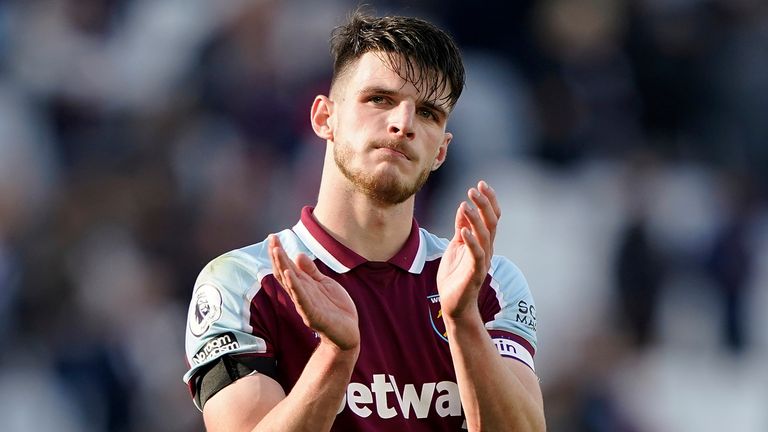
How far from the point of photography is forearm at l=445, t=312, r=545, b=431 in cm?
347

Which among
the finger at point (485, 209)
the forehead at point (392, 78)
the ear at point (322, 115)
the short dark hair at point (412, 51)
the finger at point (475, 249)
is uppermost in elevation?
the short dark hair at point (412, 51)

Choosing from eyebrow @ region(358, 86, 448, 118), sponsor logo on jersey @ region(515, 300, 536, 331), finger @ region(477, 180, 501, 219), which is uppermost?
eyebrow @ region(358, 86, 448, 118)

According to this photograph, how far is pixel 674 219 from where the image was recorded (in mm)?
7320

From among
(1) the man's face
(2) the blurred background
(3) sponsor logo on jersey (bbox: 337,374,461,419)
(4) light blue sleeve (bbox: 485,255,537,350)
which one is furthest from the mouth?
(2) the blurred background

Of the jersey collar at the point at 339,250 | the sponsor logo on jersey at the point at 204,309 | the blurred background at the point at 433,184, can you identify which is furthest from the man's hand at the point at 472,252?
the blurred background at the point at 433,184

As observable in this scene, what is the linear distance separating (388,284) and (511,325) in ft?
1.37

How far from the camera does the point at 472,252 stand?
3.37 m

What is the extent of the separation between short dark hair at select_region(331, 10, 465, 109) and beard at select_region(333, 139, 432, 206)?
271 millimetres

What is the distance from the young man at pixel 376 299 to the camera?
3398mm

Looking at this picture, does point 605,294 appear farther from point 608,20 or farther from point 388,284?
point 388,284

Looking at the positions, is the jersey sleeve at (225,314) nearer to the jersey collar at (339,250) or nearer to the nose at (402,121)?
the jersey collar at (339,250)

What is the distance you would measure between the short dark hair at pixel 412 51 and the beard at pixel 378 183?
0.27 metres

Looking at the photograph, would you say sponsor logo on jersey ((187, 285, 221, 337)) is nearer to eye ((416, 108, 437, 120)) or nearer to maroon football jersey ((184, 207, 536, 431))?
maroon football jersey ((184, 207, 536, 431))

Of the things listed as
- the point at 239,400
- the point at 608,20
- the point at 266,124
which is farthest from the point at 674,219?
the point at 239,400
